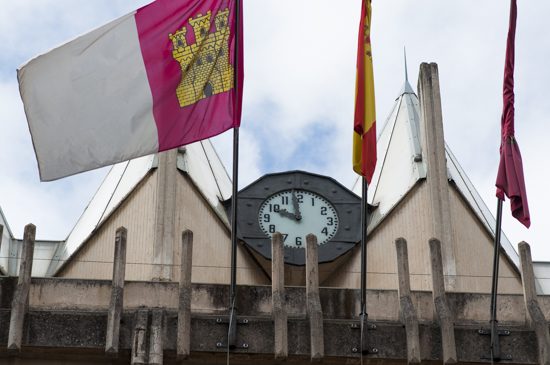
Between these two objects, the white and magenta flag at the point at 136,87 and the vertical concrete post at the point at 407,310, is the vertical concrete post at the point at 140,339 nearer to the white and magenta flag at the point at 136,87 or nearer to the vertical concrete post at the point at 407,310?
the white and magenta flag at the point at 136,87

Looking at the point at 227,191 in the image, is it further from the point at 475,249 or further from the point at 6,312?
the point at 6,312

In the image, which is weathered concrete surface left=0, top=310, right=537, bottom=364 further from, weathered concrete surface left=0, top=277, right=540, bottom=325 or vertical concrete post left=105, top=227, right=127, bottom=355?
weathered concrete surface left=0, top=277, right=540, bottom=325

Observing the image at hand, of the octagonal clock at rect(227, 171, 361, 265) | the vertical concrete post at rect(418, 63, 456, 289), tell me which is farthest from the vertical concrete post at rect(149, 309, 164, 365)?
the vertical concrete post at rect(418, 63, 456, 289)

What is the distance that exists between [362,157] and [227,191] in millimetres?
10765

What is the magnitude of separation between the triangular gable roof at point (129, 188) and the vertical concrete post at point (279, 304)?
6517 mm

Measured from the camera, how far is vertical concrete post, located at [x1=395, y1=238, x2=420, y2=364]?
28.7m

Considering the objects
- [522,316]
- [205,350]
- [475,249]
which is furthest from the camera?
[475,249]

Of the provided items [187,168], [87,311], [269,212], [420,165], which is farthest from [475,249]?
[87,311]

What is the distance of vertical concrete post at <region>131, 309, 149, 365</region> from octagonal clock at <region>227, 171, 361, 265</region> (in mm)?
7010

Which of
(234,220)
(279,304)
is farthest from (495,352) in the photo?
(234,220)

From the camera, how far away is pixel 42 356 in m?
28.9

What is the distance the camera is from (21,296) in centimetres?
2877

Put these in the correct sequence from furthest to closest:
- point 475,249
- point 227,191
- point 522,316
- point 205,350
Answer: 1. point 227,191
2. point 475,249
3. point 522,316
4. point 205,350

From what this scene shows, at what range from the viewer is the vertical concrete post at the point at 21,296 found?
2833cm
